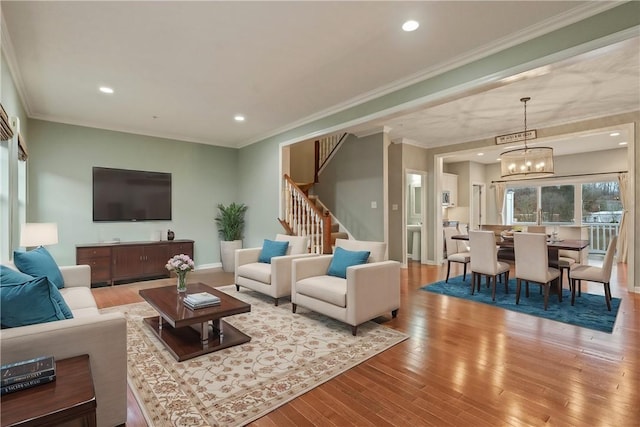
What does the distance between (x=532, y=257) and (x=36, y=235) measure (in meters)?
5.80

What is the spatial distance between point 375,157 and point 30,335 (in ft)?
18.4

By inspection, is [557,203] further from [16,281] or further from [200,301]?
[16,281]

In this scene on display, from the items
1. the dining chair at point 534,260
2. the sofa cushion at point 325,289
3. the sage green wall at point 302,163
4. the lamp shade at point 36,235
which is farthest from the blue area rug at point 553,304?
the lamp shade at point 36,235

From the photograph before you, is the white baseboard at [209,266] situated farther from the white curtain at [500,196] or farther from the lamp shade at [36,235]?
the white curtain at [500,196]

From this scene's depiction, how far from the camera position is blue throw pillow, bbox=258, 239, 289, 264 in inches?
182

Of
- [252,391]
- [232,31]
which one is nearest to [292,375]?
[252,391]

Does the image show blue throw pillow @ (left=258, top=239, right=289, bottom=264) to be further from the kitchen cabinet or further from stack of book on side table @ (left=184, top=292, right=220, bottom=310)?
the kitchen cabinet

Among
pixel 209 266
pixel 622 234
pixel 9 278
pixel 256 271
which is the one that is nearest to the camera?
pixel 9 278

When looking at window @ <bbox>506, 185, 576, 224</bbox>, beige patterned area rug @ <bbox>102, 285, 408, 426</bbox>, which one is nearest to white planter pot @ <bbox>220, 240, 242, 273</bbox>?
beige patterned area rug @ <bbox>102, 285, 408, 426</bbox>

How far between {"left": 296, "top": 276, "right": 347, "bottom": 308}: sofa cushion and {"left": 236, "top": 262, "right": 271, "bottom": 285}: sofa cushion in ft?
2.21

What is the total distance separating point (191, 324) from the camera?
8.64 ft

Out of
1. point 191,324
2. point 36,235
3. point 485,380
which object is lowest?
point 485,380

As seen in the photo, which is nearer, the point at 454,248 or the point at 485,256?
the point at 485,256

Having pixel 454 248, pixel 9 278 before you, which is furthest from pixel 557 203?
pixel 9 278
